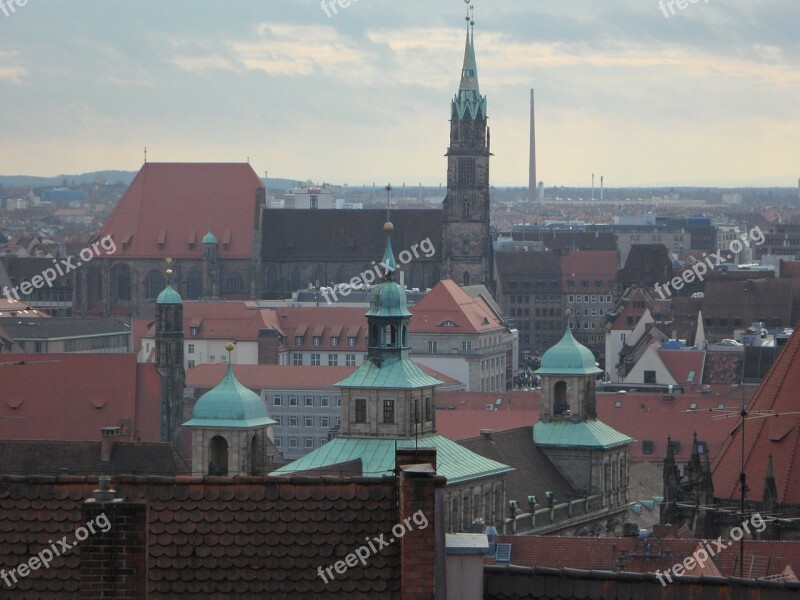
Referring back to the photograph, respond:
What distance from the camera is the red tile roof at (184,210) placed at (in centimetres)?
17050

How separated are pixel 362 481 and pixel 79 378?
79.7 meters

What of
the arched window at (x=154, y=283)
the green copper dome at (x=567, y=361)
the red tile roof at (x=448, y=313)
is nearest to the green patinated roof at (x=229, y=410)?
the green copper dome at (x=567, y=361)

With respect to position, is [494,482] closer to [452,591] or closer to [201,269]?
[452,591]

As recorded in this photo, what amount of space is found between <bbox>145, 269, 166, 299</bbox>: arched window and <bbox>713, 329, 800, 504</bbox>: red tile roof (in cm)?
11249

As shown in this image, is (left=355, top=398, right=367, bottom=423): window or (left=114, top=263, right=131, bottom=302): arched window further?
(left=114, top=263, right=131, bottom=302): arched window

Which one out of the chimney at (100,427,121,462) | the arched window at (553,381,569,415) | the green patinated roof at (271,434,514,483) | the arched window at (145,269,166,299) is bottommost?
the chimney at (100,427,121,462)

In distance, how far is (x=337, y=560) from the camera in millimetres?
21438

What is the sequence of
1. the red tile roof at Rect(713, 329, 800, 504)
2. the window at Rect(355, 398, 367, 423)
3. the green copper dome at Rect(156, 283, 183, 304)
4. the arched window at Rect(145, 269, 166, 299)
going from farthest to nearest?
1. the arched window at Rect(145, 269, 166, 299)
2. the green copper dome at Rect(156, 283, 183, 304)
3. the window at Rect(355, 398, 367, 423)
4. the red tile roof at Rect(713, 329, 800, 504)

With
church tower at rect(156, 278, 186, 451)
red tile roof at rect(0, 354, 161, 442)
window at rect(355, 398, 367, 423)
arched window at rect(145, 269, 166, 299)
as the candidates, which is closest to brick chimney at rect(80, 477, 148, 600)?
window at rect(355, 398, 367, 423)

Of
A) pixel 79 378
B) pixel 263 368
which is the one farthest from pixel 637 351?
pixel 79 378

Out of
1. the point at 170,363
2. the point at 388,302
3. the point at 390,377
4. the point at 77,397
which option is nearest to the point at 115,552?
the point at 390,377

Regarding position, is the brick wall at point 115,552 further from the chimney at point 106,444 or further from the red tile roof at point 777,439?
the chimney at point 106,444

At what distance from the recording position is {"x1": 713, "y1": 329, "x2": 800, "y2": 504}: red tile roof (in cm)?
5775

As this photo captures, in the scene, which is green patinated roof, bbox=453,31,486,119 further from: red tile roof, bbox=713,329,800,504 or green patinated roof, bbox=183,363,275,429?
red tile roof, bbox=713,329,800,504
